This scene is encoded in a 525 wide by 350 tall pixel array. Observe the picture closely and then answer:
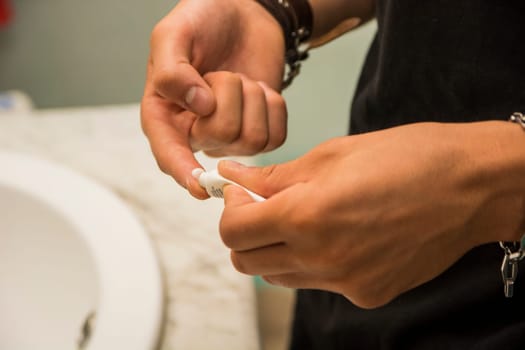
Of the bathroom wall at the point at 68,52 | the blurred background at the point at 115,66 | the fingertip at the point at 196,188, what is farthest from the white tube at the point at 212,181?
the bathroom wall at the point at 68,52

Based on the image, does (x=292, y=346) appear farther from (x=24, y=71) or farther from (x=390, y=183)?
(x=24, y=71)

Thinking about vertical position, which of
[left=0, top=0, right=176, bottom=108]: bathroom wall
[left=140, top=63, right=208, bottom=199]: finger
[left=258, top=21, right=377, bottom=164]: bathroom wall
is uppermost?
[left=140, top=63, right=208, bottom=199]: finger

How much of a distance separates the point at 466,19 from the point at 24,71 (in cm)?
91

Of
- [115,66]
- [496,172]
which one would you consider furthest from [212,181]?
[115,66]

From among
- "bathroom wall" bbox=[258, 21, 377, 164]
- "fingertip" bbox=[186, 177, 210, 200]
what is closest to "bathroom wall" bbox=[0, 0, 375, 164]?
"bathroom wall" bbox=[258, 21, 377, 164]

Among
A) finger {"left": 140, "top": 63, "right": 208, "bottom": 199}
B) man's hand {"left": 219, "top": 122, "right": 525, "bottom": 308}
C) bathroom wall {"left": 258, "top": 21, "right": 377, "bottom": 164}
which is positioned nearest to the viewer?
man's hand {"left": 219, "top": 122, "right": 525, "bottom": 308}

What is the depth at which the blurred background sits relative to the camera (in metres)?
0.50

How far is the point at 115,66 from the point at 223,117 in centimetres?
56

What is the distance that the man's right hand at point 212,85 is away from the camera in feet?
1.12

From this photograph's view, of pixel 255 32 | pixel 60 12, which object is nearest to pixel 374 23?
pixel 255 32

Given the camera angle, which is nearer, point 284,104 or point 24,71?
point 284,104

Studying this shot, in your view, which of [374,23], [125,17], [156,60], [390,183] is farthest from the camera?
[125,17]

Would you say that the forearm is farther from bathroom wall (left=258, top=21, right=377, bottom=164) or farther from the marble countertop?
the marble countertop

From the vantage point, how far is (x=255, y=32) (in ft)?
1.35
